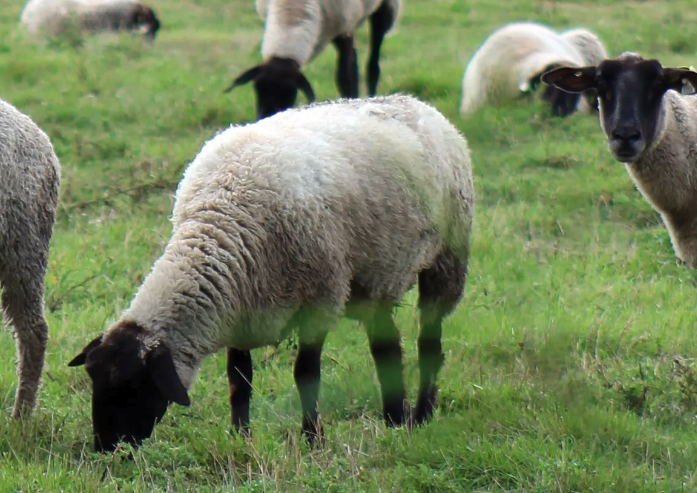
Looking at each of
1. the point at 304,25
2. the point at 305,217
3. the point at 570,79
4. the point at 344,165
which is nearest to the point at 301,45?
the point at 304,25

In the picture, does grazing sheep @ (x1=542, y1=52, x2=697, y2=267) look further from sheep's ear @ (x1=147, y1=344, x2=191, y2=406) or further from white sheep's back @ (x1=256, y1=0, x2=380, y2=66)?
white sheep's back @ (x1=256, y1=0, x2=380, y2=66)

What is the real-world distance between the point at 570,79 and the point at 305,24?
12.9ft

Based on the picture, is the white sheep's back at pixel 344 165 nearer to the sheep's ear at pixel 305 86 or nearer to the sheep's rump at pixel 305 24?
the sheep's ear at pixel 305 86

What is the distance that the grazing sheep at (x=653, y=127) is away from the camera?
5.26m

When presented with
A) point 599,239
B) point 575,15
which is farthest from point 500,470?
point 575,15

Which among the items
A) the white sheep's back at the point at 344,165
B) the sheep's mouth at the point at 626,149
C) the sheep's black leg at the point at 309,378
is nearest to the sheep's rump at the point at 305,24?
the sheep's mouth at the point at 626,149

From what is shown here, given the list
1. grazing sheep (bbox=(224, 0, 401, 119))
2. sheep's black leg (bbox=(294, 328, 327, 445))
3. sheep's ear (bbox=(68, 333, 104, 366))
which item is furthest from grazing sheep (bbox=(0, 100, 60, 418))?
grazing sheep (bbox=(224, 0, 401, 119))

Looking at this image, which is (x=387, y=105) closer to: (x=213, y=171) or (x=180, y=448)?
(x=213, y=171)

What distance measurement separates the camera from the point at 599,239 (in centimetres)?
642

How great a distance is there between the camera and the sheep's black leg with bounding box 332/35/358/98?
9516 mm

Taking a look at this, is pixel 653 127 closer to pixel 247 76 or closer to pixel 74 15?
pixel 247 76

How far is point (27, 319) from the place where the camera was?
13.8ft

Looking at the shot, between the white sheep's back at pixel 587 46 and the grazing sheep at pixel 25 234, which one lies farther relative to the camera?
the white sheep's back at pixel 587 46

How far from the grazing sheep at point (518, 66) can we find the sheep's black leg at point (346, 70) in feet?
3.46
